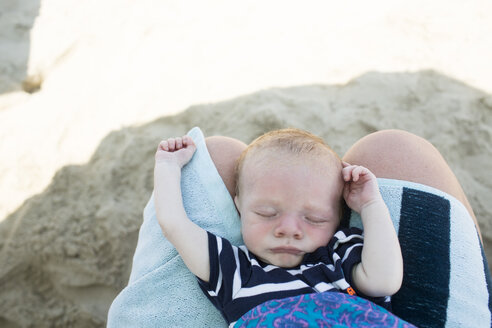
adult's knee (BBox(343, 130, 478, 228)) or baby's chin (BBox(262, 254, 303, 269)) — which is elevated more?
adult's knee (BBox(343, 130, 478, 228))

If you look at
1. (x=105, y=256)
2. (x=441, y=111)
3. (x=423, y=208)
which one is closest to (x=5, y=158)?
(x=105, y=256)

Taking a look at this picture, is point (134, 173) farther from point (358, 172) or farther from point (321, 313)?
point (321, 313)

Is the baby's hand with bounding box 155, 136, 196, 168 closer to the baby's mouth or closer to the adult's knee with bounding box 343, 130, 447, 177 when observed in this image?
the baby's mouth

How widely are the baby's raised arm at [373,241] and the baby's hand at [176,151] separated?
62cm

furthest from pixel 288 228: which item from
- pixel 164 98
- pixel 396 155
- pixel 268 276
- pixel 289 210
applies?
pixel 164 98

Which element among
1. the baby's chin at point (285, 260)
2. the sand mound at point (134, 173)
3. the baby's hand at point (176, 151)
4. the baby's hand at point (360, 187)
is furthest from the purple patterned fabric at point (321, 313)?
the sand mound at point (134, 173)

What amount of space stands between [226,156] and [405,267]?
31.6 inches

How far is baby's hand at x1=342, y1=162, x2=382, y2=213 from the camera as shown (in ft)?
5.42

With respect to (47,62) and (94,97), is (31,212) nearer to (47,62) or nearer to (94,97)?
(94,97)

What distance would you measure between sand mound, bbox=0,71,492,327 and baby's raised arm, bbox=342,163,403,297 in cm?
110

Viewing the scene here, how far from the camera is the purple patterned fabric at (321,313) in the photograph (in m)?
1.38

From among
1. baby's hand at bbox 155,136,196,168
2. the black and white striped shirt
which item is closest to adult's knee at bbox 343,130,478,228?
the black and white striped shirt

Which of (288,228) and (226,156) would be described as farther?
(226,156)

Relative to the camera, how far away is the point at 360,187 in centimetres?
170
